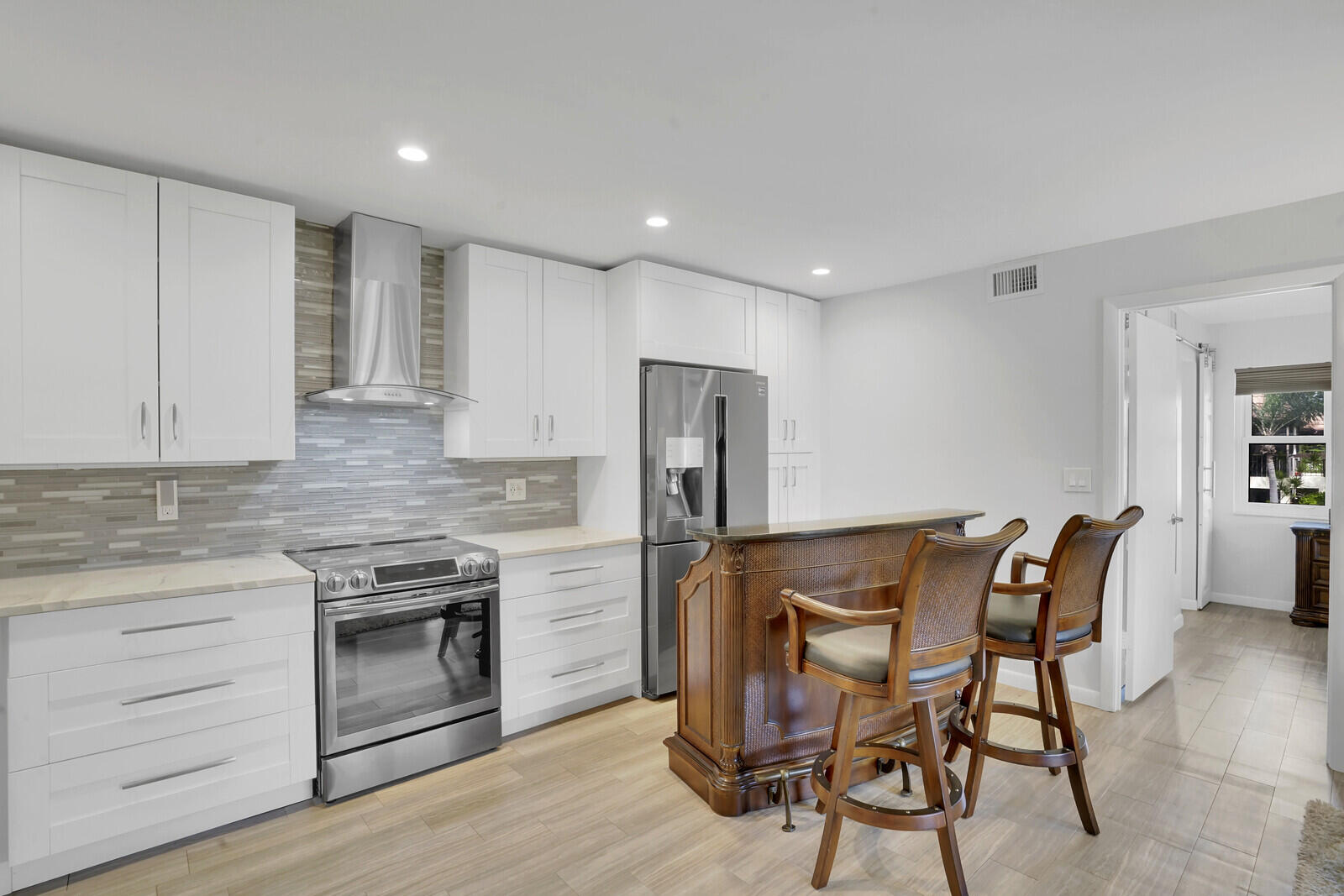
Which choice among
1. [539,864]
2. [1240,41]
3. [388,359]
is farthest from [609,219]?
[539,864]

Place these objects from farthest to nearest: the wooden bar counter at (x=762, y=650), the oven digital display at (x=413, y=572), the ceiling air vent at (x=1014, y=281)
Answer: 1. the ceiling air vent at (x=1014, y=281)
2. the oven digital display at (x=413, y=572)
3. the wooden bar counter at (x=762, y=650)

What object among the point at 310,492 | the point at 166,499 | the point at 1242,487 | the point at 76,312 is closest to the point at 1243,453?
the point at 1242,487

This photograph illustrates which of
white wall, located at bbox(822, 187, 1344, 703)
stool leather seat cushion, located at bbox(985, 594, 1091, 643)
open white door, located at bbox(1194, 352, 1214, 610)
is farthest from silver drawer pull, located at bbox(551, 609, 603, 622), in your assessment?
open white door, located at bbox(1194, 352, 1214, 610)

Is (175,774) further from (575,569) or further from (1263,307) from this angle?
(1263,307)

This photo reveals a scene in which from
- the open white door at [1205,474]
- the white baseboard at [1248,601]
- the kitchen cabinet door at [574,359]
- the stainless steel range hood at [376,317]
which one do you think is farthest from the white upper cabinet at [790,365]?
the white baseboard at [1248,601]

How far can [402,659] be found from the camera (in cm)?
272

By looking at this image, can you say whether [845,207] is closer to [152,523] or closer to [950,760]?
A: [950,760]

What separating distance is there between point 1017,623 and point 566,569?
1979 millimetres

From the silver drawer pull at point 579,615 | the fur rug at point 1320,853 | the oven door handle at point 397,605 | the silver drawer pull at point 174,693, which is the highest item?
the oven door handle at point 397,605

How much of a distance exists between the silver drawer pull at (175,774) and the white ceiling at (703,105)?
7.03ft

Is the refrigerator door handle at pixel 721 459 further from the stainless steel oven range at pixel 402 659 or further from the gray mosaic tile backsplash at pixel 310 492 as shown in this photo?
the stainless steel oven range at pixel 402 659

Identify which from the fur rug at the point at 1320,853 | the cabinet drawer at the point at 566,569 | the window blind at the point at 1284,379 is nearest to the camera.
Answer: the fur rug at the point at 1320,853

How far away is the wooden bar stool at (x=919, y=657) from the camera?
1.80m

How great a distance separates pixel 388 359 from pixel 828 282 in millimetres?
2703
